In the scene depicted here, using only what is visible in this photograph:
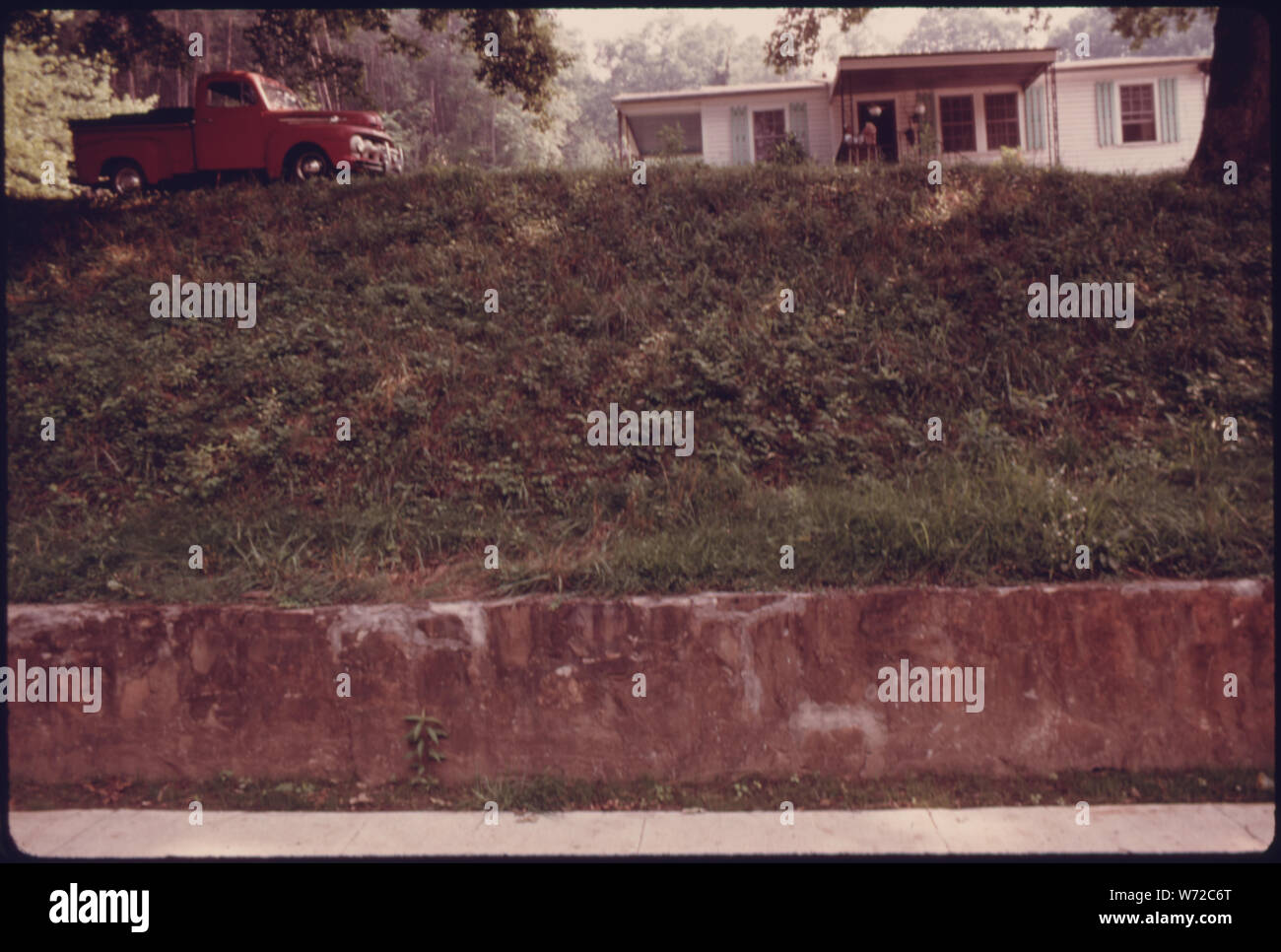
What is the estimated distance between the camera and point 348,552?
5.89 meters

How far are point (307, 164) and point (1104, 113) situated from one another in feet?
59.2

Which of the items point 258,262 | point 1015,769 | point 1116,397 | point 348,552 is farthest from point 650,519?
point 258,262

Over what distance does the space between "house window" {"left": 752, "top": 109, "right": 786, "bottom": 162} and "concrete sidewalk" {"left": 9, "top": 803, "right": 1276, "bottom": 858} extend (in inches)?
746

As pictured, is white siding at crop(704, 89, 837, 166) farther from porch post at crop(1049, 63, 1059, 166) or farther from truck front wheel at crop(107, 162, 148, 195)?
truck front wheel at crop(107, 162, 148, 195)

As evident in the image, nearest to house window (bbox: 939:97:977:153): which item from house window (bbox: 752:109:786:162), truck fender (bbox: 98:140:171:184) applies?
house window (bbox: 752:109:786:162)

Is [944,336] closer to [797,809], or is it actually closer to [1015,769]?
[1015,769]

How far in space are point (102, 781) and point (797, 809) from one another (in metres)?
4.19

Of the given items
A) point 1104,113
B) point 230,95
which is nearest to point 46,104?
point 230,95

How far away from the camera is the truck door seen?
11984 mm

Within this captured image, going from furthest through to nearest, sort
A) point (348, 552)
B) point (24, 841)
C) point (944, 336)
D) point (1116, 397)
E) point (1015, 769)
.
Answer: point (944, 336), point (1116, 397), point (348, 552), point (1015, 769), point (24, 841)

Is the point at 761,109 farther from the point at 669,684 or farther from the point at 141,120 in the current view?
the point at 669,684

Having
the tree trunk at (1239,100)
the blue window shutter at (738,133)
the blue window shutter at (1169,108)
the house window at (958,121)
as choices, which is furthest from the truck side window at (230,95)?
the blue window shutter at (1169,108)

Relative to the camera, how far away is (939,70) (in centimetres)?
1828

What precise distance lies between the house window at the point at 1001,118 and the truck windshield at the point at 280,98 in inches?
594
